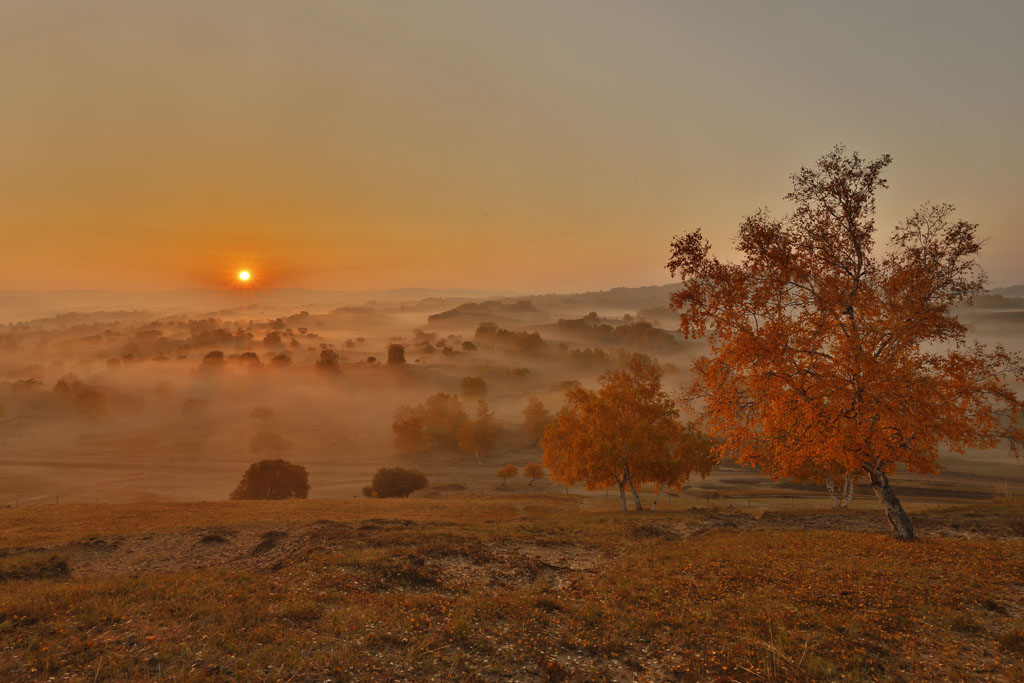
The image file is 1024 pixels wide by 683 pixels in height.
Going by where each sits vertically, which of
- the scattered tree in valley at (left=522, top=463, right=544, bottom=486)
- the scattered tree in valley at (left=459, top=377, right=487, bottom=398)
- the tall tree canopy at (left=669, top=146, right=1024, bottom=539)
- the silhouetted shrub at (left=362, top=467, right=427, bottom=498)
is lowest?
the scattered tree in valley at (left=522, top=463, right=544, bottom=486)

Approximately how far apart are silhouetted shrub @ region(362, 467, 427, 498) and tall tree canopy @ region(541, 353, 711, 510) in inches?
1667

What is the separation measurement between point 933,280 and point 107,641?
31.4 metres

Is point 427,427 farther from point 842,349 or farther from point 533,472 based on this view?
point 842,349

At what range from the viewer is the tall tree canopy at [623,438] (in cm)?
4172

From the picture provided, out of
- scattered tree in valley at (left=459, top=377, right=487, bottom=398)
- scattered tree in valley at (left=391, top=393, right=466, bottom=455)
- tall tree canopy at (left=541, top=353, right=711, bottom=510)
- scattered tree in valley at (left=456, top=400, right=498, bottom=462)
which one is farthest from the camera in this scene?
scattered tree in valley at (left=459, top=377, right=487, bottom=398)

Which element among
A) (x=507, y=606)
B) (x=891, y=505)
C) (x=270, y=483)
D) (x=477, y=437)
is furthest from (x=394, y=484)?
(x=891, y=505)

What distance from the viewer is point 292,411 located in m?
177

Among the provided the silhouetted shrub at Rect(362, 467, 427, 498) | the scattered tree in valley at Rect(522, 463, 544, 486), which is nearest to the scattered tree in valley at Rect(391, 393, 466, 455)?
the scattered tree in valley at Rect(522, 463, 544, 486)

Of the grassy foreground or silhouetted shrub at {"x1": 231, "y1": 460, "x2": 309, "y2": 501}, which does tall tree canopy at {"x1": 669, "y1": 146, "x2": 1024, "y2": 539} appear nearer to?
the grassy foreground

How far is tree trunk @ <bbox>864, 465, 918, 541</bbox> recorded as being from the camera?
21922 mm

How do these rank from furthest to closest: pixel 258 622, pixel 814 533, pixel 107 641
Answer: pixel 814 533
pixel 258 622
pixel 107 641

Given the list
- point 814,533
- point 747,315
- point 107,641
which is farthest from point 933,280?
point 107,641

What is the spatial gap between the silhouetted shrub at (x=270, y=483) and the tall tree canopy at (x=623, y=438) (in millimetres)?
49277

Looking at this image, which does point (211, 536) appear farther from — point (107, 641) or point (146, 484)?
point (146, 484)
